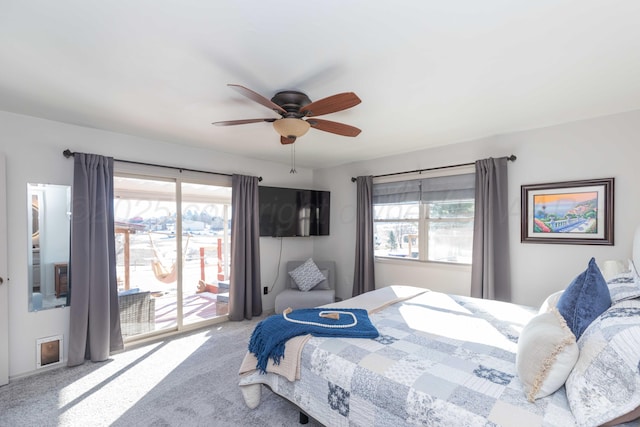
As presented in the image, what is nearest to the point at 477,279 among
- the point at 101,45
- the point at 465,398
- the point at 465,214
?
the point at 465,214

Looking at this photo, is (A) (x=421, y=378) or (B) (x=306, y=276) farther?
(B) (x=306, y=276)

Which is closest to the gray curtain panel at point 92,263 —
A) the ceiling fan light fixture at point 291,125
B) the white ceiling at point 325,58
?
the white ceiling at point 325,58

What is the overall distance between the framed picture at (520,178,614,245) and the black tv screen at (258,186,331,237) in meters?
2.83

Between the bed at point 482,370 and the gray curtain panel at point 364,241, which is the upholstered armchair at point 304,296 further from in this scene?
the bed at point 482,370

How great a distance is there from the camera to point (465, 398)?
1.36m

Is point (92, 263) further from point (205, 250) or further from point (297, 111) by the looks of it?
point (297, 111)

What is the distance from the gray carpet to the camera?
2.21 metres

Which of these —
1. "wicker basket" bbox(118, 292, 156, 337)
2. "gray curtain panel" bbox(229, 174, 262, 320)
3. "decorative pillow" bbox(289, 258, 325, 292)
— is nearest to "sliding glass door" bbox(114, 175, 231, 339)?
"wicker basket" bbox(118, 292, 156, 337)

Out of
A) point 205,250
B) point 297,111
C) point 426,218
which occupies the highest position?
point 297,111

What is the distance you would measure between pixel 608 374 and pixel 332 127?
84.0 inches

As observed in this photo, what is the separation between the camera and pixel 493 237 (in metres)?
3.45

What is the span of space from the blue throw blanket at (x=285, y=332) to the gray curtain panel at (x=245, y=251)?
2.13 meters

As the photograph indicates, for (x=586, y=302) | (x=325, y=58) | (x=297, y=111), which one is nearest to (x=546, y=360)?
(x=586, y=302)

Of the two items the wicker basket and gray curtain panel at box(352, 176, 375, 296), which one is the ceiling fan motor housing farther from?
the wicker basket
